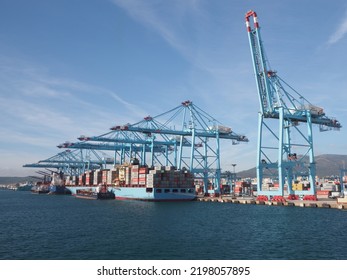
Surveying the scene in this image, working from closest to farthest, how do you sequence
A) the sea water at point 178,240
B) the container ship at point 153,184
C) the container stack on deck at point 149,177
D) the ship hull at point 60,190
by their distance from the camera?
1. the sea water at point 178,240
2. the container ship at point 153,184
3. the container stack on deck at point 149,177
4. the ship hull at point 60,190

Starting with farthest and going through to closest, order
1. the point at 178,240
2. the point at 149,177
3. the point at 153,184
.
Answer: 1. the point at 149,177
2. the point at 153,184
3. the point at 178,240

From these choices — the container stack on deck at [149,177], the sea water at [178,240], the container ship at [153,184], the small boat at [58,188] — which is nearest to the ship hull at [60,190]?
the small boat at [58,188]

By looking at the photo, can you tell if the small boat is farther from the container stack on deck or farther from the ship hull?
the container stack on deck

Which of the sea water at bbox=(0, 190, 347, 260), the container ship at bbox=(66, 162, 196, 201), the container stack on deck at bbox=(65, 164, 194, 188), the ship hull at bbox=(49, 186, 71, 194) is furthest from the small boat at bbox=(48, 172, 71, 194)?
the sea water at bbox=(0, 190, 347, 260)

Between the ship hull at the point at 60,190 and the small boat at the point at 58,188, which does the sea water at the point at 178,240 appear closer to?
the ship hull at the point at 60,190

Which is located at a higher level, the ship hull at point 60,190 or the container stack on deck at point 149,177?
the container stack on deck at point 149,177

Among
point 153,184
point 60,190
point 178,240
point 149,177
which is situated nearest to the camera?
point 178,240

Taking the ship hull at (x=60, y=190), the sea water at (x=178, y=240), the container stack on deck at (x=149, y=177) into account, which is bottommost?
the sea water at (x=178, y=240)

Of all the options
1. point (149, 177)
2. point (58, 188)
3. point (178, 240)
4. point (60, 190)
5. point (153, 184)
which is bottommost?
point (178, 240)

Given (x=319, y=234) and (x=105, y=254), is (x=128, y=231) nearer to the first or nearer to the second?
(x=105, y=254)

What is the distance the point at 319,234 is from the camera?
93.9ft

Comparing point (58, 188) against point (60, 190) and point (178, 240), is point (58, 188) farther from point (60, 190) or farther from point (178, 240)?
point (178, 240)

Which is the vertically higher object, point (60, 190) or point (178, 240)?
point (60, 190)

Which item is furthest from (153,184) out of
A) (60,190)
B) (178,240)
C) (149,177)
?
(60,190)
